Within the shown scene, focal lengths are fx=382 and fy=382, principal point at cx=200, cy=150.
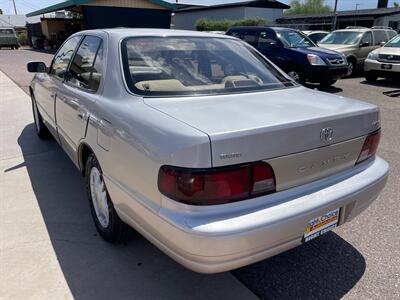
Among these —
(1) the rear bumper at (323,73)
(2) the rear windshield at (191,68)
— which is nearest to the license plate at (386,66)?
(1) the rear bumper at (323,73)

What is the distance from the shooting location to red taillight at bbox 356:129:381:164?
105 inches

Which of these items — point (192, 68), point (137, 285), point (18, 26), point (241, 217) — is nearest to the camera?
point (241, 217)

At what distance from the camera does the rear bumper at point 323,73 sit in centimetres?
1016

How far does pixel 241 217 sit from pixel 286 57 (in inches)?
364

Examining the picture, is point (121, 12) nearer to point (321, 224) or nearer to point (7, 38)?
point (7, 38)

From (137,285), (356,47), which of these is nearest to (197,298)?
(137,285)

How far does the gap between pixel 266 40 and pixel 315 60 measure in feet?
5.52

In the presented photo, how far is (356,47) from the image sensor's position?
13.5 m

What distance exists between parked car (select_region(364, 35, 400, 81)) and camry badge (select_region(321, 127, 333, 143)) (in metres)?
10.7

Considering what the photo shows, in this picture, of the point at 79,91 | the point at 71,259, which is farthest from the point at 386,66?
the point at 71,259

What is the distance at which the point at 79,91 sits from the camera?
3.33 metres

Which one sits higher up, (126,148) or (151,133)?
(151,133)

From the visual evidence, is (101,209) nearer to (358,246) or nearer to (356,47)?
(358,246)

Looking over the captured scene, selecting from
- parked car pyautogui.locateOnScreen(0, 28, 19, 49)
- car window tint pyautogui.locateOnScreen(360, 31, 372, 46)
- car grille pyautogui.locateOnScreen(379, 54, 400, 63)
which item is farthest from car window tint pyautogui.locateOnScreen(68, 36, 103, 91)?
parked car pyautogui.locateOnScreen(0, 28, 19, 49)
